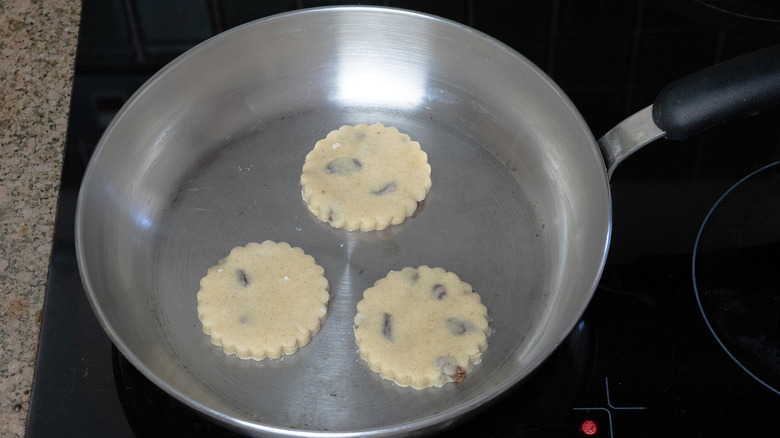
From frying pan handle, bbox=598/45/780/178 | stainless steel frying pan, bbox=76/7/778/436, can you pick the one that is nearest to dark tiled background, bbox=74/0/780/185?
stainless steel frying pan, bbox=76/7/778/436

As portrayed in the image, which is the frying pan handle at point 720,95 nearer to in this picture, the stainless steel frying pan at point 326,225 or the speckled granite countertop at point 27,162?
the stainless steel frying pan at point 326,225

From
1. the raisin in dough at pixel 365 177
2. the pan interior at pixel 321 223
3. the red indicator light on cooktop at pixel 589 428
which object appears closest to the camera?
the red indicator light on cooktop at pixel 589 428

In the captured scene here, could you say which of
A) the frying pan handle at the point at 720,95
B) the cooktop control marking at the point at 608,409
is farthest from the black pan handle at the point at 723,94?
the cooktop control marking at the point at 608,409

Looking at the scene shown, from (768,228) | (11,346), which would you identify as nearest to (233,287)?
(11,346)

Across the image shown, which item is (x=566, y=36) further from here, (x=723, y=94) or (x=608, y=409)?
(x=608, y=409)

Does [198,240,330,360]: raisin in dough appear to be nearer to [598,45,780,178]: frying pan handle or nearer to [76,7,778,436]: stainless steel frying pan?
[76,7,778,436]: stainless steel frying pan

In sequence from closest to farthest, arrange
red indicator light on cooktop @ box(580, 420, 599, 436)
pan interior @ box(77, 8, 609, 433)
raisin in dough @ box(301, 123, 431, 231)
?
red indicator light on cooktop @ box(580, 420, 599, 436), pan interior @ box(77, 8, 609, 433), raisin in dough @ box(301, 123, 431, 231)

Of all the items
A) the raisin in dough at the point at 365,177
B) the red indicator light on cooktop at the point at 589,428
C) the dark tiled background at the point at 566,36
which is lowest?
the red indicator light on cooktop at the point at 589,428
